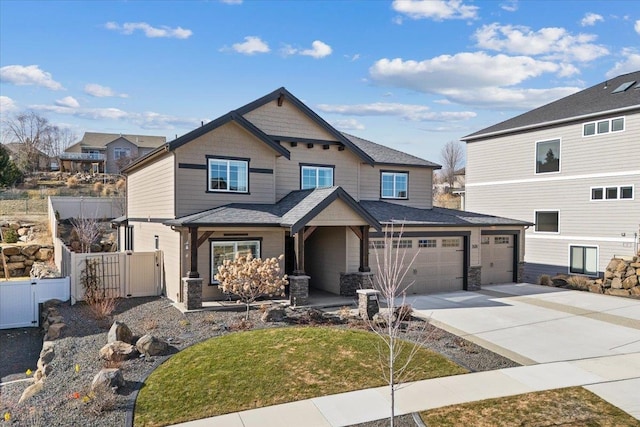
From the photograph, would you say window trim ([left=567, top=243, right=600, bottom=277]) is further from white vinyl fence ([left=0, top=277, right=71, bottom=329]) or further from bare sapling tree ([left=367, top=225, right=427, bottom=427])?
white vinyl fence ([left=0, top=277, right=71, bottom=329])

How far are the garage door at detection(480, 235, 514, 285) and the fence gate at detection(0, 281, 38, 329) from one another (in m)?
18.0

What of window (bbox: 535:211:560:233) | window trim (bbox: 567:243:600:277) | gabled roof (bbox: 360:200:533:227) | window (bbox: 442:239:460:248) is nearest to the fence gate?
gabled roof (bbox: 360:200:533:227)

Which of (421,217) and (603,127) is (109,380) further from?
(603,127)

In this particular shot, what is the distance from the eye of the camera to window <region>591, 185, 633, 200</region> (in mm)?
21303

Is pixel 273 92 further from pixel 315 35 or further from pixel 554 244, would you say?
pixel 554 244

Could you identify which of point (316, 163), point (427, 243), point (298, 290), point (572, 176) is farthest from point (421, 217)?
point (572, 176)

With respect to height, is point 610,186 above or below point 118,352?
above

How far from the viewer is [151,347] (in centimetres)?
960

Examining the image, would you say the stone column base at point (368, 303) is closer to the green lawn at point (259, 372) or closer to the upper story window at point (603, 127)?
the green lawn at point (259, 372)

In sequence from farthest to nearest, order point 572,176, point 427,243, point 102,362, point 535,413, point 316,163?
1. point 572,176
2. point 316,163
3. point 427,243
4. point 102,362
5. point 535,413

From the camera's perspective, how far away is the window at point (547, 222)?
24.7m

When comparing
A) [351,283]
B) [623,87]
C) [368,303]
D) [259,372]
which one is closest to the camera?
[259,372]

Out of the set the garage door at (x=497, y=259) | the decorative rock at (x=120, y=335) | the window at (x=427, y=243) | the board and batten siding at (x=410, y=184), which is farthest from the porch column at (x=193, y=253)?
the garage door at (x=497, y=259)

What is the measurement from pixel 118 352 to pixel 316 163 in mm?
12045
